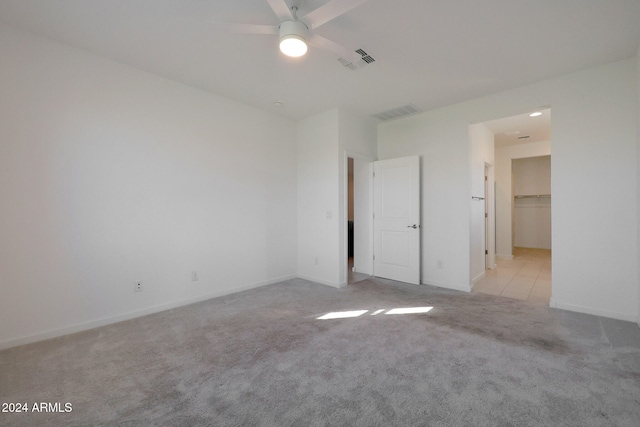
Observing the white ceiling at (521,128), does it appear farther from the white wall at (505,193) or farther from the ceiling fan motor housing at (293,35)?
the ceiling fan motor housing at (293,35)

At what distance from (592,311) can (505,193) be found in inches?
158

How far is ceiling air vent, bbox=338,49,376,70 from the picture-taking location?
9.41ft

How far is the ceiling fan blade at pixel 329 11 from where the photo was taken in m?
1.81

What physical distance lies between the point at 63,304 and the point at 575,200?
5629mm

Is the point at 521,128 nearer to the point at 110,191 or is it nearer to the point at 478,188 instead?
the point at 478,188

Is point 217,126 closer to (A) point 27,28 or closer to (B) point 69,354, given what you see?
(A) point 27,28

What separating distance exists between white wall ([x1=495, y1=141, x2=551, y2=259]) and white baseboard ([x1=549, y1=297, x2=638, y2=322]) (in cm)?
363

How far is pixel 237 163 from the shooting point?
413 centimetres

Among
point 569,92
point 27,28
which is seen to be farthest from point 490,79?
point 27,28

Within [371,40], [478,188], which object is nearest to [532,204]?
[478,188]

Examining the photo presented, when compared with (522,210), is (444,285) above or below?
below

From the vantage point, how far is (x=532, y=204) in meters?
8.28

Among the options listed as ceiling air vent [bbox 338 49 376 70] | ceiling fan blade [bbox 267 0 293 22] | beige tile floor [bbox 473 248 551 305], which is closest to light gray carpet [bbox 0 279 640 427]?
beige tile floor [bbox 473 248 551 305]

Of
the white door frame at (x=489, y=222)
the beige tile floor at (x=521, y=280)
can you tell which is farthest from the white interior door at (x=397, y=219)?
the white door frame at (x=489, y=222)
